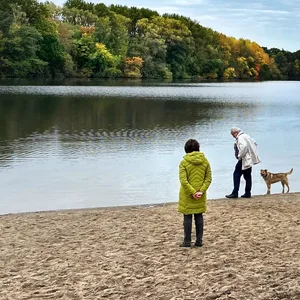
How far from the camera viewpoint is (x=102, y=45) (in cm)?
9606

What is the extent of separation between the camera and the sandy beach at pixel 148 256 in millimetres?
5805

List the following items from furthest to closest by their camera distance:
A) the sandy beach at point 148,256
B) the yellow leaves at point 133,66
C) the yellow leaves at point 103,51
→ 1. the yellow leaves at point 133,66
2. the yellow leaves at point 103,51
3. the sandy beach at point 148,256

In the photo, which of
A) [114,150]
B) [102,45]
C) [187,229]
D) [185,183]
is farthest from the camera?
[102,45]

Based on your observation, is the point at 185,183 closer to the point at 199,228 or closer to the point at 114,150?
the point at 199,228

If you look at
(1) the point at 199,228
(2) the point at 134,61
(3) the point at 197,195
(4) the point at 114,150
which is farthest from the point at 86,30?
(3) the point at 197,195

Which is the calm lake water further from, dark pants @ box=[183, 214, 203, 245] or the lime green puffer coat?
the lime green puffer coat

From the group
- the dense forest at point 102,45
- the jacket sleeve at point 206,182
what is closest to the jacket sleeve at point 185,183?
the jacket sleeve at point 206,182

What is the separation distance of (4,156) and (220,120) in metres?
19.9

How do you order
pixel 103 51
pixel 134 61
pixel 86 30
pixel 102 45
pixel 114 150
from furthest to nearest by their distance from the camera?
1. pixel 134 61
2. pixel 86 30
3. pixel 102 45
4. pixel 103 51
5. pixel 114 150

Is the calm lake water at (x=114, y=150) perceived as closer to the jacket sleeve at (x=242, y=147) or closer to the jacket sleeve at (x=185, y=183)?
the jacket sleeve at (x=242, y=147)

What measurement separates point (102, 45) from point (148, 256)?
301 feet

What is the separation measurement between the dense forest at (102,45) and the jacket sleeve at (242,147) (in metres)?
74.2

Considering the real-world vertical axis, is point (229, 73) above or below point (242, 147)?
above

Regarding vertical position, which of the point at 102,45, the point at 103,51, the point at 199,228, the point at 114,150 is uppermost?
the point at 102,45
